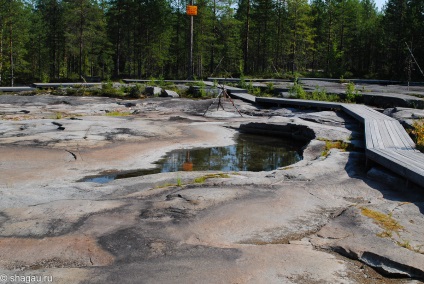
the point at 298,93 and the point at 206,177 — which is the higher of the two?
the point at 298,93

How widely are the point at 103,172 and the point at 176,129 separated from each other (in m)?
4.94

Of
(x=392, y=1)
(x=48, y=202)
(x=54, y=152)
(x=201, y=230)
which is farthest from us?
(x=392, y=1)

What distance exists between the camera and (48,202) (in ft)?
18.1

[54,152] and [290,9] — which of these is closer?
[54,152]

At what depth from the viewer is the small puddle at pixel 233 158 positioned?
27.8ft

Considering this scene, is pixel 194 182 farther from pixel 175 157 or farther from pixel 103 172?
pixel 175 157

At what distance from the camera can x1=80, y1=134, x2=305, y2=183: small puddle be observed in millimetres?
8462

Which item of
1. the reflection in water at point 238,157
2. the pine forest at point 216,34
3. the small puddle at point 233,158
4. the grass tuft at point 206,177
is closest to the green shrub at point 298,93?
the small puddle at point 233,158

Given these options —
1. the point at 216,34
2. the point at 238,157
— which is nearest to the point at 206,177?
the point at 238,157

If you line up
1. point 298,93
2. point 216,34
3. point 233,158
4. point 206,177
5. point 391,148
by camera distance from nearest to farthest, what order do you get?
1. point 206,177
2. point 391,148
3. point 233,158
4. point 298,93
5. point 216,34

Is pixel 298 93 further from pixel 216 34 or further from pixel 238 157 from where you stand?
pixel 216 34

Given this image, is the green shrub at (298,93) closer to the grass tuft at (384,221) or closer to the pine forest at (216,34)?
the grass tuft at (384,221)

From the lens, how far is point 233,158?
9961mm

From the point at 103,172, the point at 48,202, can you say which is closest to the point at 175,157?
the point at 103,172
